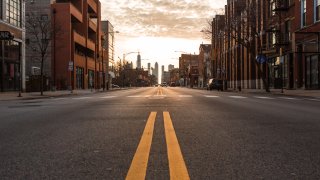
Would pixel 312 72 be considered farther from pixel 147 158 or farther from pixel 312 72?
pixel 147 158

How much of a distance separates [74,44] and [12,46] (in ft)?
70.9

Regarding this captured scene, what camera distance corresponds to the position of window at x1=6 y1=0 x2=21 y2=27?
43.9 metres

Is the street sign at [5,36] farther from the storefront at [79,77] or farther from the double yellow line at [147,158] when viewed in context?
the storefront at [79,77]

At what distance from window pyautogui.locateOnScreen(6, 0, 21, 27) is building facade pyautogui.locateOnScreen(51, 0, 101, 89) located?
402 cm

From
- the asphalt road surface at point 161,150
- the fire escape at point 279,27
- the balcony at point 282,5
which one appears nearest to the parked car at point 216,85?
the fire escape at point 279,27

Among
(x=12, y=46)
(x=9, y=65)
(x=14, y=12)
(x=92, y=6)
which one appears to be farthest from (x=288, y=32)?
(x=92, y=6)

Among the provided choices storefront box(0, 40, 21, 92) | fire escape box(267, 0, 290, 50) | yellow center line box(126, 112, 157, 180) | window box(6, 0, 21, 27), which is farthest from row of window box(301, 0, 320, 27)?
yellow center line box(126, 112, 157, 180)

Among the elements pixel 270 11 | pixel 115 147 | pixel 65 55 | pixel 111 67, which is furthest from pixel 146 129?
pixel 111 67

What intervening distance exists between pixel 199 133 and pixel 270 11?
51.7 m

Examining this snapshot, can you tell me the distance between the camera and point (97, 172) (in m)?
5.50

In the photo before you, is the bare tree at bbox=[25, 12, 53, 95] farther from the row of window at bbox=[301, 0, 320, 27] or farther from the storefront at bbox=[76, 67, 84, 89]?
the row of window at bbox=[301, 0, 320, 27]

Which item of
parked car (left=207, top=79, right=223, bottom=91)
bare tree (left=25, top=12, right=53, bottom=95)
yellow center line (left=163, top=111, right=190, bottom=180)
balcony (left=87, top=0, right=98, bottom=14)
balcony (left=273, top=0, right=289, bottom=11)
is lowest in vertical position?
yellow center line (left=163, top=111, right=190, bottom=180)

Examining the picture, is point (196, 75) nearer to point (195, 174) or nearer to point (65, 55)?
point (65, 55)

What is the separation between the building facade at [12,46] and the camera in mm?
42562
